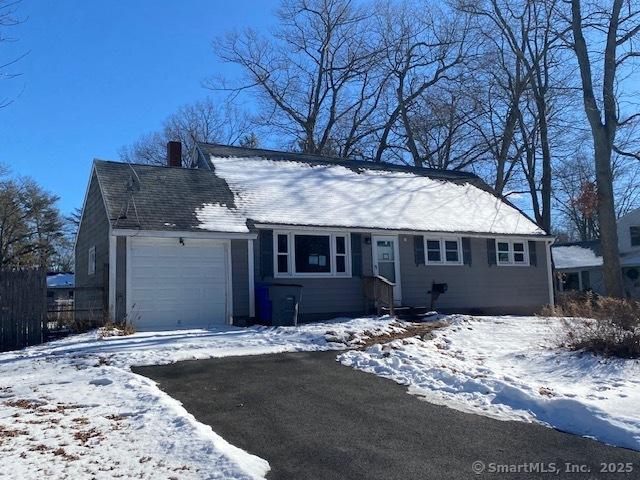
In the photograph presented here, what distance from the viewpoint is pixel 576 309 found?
442 inches

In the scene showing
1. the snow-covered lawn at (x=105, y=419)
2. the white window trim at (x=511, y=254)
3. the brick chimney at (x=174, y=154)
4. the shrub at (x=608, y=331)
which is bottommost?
the snow-covered lawn at (x=105, y=419)

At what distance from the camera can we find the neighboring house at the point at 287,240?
14.5m

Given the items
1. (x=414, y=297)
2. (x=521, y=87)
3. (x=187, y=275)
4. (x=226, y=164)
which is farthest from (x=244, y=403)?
(x=521, y=87)

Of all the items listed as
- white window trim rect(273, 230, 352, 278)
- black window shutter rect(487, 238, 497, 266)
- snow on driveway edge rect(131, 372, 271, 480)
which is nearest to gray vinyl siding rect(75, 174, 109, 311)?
white window trim rect(273, 230, 352, 278)

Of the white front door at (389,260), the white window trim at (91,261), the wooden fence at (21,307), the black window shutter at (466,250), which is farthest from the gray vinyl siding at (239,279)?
the black window shutter at (466,250)

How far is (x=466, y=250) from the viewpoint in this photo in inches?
762

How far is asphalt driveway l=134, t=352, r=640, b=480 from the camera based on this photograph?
4.77 meters

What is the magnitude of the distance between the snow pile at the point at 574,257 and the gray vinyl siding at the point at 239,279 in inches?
1140

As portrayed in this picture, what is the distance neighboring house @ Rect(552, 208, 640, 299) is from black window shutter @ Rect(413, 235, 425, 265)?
2154 cm

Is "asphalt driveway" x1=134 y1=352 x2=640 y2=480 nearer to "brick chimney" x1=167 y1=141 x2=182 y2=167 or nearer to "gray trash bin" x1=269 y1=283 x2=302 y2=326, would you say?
"gray trash bin" x1=269 y1=283 x2=302 y2=326

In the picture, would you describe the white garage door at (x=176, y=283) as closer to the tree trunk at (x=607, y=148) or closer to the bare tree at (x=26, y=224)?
the tree trunk at (x=607, y=148)

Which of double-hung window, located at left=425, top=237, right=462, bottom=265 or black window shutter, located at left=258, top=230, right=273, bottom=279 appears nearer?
black window shutter, located at left=258, top=230, right=273, bottom=279

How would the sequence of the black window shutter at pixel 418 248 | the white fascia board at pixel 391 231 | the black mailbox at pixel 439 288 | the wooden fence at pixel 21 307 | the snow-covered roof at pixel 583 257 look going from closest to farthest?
the wooden fence at pixel 21 307, the white fascia board at pixel 391 231, the black mailbox at pixel 439 288, the black window shutter at pixel 418 248, the snow-covered roof at pixel 583 257

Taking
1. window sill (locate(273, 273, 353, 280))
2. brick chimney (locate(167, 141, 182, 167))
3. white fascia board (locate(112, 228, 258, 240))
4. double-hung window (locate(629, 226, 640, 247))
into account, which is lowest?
window sill (locate(273, 273, 353, 280))
